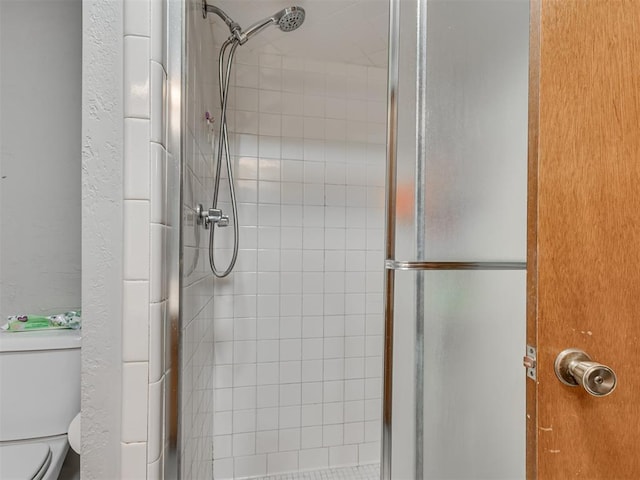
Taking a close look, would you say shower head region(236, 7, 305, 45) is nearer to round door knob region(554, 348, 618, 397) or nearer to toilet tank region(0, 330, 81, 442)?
toilet tank region(0, 330, 81, 442)

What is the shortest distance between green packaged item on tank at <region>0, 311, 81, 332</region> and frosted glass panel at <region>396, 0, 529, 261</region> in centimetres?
117

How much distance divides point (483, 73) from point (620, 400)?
717 millimetres

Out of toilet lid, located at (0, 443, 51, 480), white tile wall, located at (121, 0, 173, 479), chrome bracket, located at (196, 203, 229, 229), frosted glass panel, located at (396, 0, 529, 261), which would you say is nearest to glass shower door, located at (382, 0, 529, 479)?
frosted glass panel, located at (396, 0, 529, 261)

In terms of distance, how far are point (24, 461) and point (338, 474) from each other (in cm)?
140

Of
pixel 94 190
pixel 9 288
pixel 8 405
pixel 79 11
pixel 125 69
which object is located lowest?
pixel 8 405

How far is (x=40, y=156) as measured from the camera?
1.34 meters

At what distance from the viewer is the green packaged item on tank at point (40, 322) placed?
124 centimetres

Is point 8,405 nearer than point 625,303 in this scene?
No

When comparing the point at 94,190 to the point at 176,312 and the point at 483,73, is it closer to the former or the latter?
the point at 176,312

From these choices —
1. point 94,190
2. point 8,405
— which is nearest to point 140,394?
point 94,190

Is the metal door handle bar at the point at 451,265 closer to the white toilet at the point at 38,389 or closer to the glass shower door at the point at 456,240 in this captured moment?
the glass shower door at the point at 456,240

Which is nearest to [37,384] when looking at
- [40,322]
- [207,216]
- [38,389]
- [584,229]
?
[38,389]

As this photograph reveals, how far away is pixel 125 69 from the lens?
Result: 71 cm

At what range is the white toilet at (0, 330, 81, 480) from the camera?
3.73 feet
